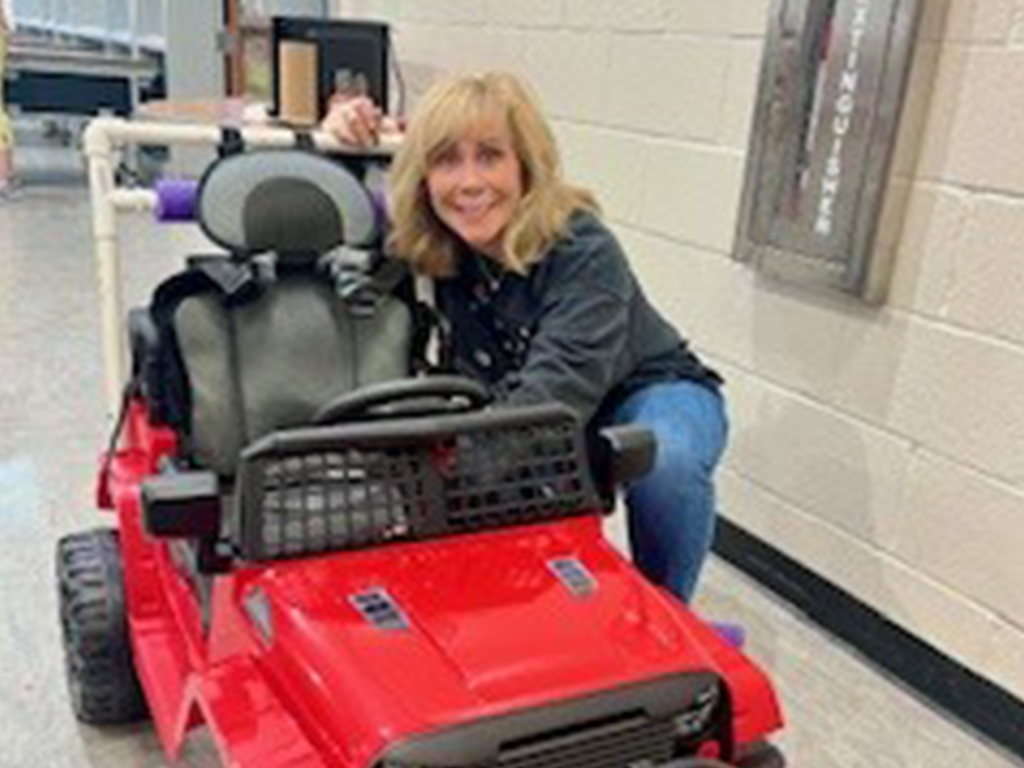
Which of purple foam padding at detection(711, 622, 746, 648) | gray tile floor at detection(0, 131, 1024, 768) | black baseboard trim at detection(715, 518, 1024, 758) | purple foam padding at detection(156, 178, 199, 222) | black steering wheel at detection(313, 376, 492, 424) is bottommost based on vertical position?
gray tile floor at detection(0, 131, 1024, 768)

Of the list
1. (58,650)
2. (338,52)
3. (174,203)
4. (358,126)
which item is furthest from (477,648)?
(338,52)

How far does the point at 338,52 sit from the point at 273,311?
1564 mm

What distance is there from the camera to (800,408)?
7.24 ft

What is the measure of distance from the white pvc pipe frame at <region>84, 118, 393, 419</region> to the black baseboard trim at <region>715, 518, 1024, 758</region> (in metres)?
1.20

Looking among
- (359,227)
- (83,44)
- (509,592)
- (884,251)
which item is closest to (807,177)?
(884,251)

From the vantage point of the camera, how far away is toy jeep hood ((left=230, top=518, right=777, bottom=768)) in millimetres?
1002

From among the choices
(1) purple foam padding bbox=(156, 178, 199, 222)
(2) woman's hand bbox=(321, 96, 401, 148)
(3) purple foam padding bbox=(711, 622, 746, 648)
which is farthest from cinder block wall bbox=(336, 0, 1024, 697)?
(1) purple foam padding bbox=(156, 178, 199, 222)

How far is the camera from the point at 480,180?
1.65 metres

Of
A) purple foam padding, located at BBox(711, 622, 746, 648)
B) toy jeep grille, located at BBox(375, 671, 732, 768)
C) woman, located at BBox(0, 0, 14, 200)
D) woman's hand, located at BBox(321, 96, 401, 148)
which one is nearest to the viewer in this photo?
toy jeep grille, located at BBox(375, 671, 732, 768)

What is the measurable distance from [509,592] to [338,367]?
28.5 inches

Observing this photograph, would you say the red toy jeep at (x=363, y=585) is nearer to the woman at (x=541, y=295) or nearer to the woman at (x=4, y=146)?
the woman at (x=541, y=295)

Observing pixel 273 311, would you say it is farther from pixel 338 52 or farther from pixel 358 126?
pixel 338 52

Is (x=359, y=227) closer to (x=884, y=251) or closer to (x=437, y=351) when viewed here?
(x=437, y=351)

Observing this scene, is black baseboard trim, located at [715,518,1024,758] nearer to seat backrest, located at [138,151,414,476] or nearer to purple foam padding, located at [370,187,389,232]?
seat backrest, located at [138,151,414,476]
